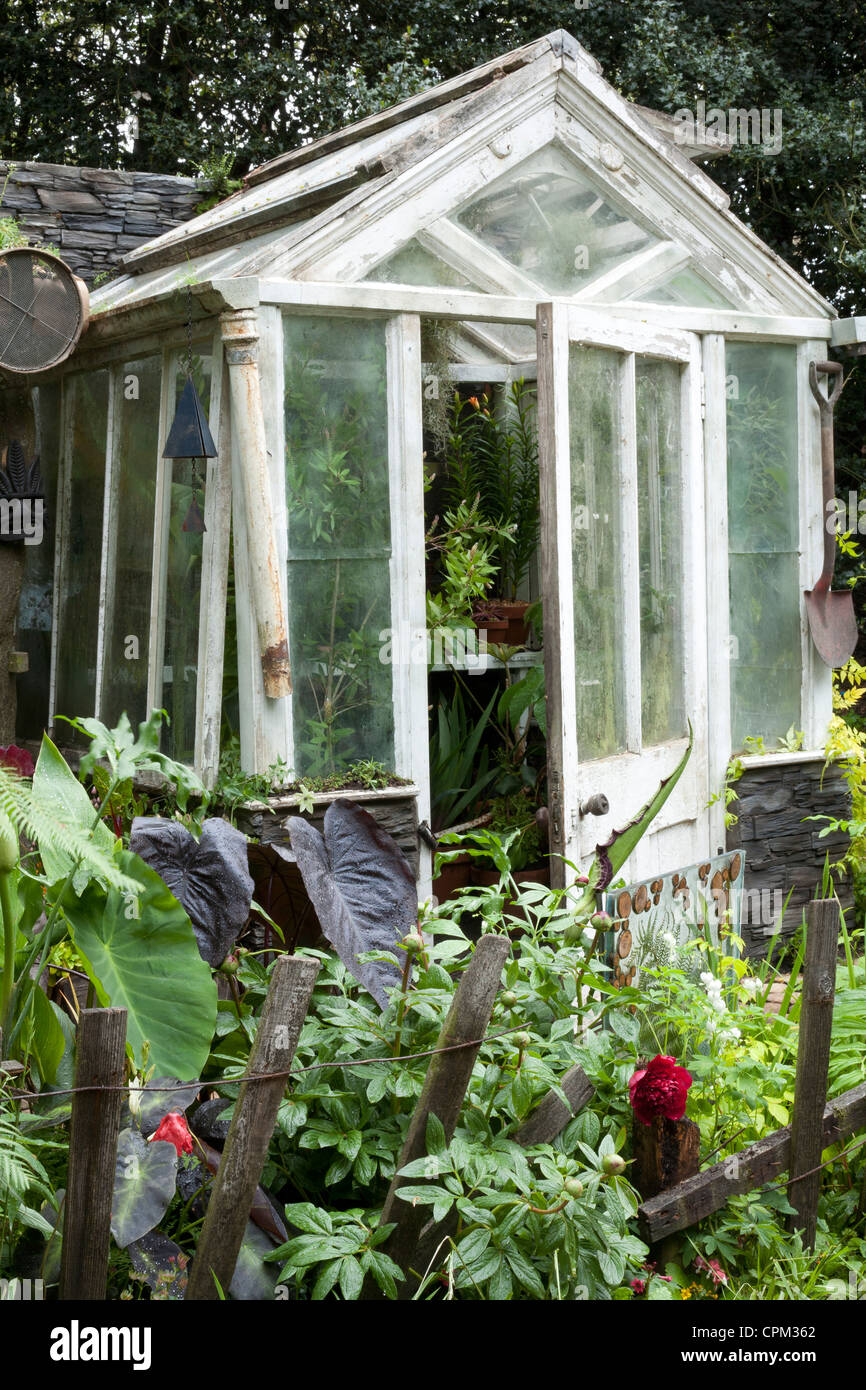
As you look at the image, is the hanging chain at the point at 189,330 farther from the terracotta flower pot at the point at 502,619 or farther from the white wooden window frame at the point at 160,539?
the terracotta flower pot at the point at 502,619

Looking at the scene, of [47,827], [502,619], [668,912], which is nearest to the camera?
→ [47,827]

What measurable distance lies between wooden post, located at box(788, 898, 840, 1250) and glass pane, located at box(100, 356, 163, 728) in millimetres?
2720

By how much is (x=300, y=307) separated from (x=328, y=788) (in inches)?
60.9

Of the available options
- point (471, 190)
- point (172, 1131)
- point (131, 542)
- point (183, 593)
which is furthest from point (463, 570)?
point (172, 1131)

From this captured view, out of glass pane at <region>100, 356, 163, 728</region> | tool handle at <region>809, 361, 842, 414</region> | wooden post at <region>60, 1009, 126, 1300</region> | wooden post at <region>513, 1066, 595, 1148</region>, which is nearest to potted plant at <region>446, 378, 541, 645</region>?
tool handle at <region>809, 361, 842, 414</region>

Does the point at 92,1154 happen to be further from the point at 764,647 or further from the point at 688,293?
the point at 688,293

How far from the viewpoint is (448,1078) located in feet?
7.33

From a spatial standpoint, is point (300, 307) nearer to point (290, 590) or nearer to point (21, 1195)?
point (290, 590)

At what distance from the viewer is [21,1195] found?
2121 mm

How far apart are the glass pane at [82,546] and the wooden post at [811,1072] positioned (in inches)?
129

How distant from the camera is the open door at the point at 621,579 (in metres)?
4.34

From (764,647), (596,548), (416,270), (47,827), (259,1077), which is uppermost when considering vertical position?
(416,270)

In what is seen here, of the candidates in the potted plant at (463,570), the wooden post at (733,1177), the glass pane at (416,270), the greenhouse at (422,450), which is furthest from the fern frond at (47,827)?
the potted plant at (463,570)

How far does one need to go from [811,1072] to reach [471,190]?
318cm
